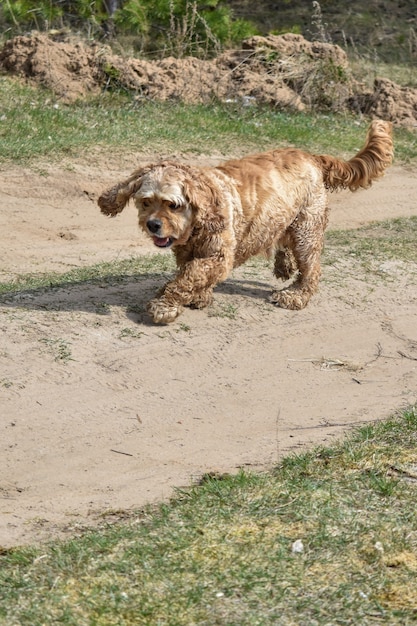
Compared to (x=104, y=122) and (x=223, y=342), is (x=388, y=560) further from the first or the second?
(x=104, y=122)

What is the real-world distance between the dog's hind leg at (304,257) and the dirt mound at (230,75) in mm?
6664

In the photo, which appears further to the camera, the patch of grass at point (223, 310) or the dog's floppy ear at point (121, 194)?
the patch of grass at point (223, 310)

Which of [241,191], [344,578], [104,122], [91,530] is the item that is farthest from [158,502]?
[104,122]

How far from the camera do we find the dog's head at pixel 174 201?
7.03m

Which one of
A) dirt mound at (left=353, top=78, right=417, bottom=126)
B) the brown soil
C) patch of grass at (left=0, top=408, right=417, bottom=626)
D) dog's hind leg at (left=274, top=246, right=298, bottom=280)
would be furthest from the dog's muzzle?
dirt mound at (left=353, top=78, right=417, bottom=126)

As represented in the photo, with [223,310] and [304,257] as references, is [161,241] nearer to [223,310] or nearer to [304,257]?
[223,310]

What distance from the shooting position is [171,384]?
7195mm

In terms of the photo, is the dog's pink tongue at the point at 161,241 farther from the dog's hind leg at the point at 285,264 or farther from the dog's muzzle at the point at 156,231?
the dog's hind leg at the point at 285,264

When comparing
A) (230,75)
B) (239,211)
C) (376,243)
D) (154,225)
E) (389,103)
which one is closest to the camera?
(154,225)

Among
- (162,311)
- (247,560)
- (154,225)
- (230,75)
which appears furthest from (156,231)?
(230,75)

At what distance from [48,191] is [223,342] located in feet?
16.0

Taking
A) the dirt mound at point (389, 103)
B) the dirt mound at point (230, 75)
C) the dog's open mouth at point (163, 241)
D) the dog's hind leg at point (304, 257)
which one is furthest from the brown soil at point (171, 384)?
the dirt mound at point (389, 103)

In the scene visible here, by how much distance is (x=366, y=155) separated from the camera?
8.55 meters

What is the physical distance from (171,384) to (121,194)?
4.48ft
